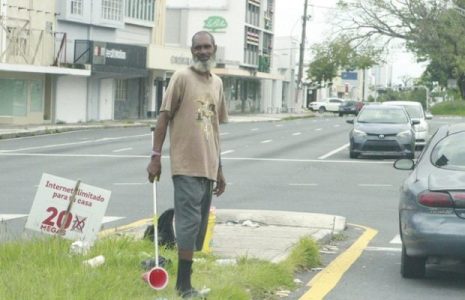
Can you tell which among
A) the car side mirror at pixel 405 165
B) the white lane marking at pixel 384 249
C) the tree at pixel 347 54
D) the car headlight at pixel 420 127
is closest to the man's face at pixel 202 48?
the car side mirror at pixel 405 165

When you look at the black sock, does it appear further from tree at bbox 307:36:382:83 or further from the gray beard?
tree at bbox 307:36:382:83

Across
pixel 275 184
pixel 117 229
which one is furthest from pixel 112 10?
pixel 117 229

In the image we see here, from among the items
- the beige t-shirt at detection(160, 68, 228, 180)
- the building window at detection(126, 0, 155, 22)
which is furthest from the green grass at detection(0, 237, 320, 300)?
the building window at detection(126, 0, 155, 22)

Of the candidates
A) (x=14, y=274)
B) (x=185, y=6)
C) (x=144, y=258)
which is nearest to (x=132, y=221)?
(x=144, y=258)

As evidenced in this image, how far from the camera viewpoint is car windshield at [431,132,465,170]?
930 cm

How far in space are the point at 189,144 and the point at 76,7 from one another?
44898 mm

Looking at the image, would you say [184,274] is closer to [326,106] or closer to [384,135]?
[384,135]

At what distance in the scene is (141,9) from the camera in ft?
197

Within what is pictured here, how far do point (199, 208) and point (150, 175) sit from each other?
441mm

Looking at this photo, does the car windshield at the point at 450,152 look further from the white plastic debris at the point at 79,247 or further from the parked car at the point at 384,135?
the parked car at the point at 384,135

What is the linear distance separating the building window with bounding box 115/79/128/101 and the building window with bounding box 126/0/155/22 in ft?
12.6

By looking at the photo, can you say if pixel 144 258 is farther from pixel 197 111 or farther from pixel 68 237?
pixel 197 111

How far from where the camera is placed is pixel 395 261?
10.6 meters

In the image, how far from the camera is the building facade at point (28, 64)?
148ft
